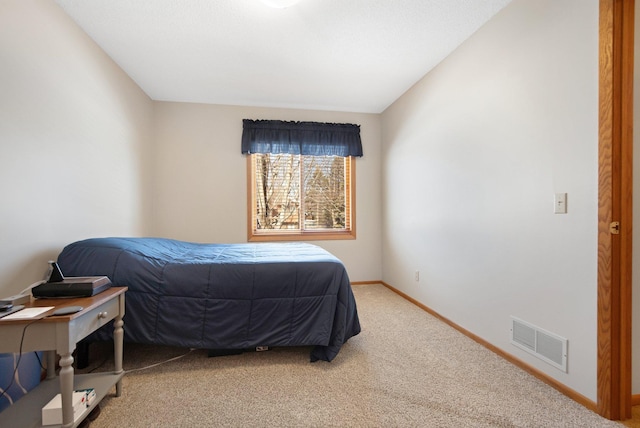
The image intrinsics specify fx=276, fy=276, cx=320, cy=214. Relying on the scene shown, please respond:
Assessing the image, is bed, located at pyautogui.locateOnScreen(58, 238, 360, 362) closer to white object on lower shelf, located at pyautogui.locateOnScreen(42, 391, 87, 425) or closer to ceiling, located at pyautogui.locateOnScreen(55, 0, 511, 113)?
white object on lower shelf, located at pyautogui.locateOnScreen(42, 391, 87, 425)

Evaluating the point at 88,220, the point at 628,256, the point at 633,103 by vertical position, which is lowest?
the point at 628,256

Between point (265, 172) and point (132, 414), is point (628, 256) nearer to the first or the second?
point (132, 414)

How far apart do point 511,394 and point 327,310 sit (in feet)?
3.85

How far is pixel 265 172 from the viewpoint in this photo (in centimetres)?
391

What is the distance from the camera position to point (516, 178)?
1911 millimetres

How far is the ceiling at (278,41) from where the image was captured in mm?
1971

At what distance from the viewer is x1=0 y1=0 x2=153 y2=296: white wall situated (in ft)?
5.12

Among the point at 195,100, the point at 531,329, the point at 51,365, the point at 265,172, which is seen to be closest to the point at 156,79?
the point at 195,100

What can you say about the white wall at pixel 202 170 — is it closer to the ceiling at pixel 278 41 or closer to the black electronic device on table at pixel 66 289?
the ceiling at pixel 278 41

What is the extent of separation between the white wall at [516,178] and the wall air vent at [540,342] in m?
0.04

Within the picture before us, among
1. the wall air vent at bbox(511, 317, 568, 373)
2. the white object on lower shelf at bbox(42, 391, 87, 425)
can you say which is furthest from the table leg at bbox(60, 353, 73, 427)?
the wall air vent at bbox(511, 317, 568, 373)

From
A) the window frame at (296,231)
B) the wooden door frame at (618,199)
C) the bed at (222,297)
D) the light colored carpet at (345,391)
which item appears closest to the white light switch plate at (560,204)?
the wooden door frame at (618,199)

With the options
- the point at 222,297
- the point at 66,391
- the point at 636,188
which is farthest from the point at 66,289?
the point at 636,188

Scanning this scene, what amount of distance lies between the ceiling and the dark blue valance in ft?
1.58
